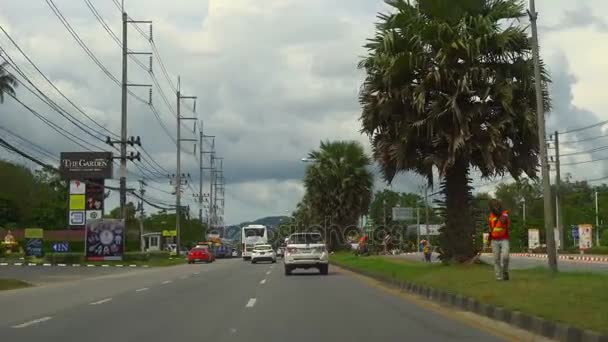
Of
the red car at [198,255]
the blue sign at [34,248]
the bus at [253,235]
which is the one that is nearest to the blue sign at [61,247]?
the blue sign at [34,248]

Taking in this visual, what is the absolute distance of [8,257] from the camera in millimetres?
69188

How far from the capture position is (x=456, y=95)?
81.3ft

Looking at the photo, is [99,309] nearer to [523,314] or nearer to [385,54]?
[523,314]

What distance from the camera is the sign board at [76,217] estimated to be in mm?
79188

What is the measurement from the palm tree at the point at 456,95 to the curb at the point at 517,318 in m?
5.07

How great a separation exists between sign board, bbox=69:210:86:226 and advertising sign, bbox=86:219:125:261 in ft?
72.7

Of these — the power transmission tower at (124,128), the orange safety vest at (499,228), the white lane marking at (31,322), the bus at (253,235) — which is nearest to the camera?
the white lane marking at (31,322)

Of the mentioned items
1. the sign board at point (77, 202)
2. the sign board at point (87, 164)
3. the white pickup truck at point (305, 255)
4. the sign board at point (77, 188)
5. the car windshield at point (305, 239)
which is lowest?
the white pickup truck at point (305, 255)

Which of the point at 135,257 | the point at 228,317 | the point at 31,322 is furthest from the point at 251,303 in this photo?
the point at 135,257

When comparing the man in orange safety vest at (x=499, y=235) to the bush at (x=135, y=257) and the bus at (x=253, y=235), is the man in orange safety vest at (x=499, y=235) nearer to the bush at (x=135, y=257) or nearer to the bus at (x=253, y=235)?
the bush at (x=135, y=257)

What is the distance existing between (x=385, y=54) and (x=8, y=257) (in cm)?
5286

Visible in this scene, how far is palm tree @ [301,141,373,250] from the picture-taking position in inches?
2285

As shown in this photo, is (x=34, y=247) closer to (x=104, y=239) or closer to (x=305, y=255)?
(x=104, y=239)

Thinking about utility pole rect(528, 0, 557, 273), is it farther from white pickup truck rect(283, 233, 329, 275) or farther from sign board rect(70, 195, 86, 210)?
sign board rect(70, 195, 86, 210)
